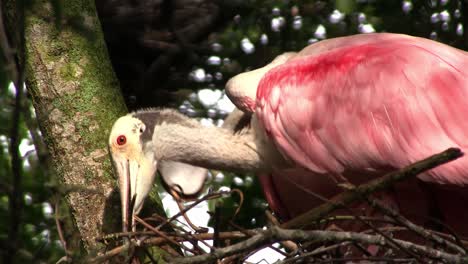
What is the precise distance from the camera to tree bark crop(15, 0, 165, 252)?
4980 millimetres

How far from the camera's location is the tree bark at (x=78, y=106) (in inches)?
196

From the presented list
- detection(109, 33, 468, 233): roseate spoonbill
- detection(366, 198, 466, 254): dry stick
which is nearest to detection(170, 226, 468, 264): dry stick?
detection(366, 198, 466, 254): dry stick

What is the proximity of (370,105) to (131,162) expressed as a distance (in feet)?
4.40

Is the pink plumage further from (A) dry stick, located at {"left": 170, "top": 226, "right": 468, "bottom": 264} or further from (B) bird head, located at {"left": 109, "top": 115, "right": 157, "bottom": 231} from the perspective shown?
(A) dry stick, located at {"left": 170, "top": 226, "right": 468, "bottom": 264}

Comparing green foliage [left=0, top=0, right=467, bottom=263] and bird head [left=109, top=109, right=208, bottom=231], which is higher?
green foliage [left=0, top=0, right=467, bottom=263]

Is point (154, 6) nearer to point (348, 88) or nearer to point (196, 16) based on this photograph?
point (196, 16)

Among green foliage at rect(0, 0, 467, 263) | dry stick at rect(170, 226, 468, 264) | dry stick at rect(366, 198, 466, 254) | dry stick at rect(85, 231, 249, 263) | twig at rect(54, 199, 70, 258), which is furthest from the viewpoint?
green foliage at rect(0, 0, 467, 263)

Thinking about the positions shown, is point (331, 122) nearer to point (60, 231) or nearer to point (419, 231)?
point (419, 231)

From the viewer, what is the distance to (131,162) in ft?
17.5

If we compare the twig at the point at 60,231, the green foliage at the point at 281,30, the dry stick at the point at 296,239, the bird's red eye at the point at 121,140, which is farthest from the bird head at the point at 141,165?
the dry stick at the point at 296,239

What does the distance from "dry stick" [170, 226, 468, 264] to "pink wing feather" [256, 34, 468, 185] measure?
1220 mm

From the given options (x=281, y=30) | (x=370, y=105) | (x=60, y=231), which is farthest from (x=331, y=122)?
(x=60, y=231)

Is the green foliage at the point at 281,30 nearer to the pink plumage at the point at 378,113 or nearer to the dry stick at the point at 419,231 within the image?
the pink plumage at the point at 378,113

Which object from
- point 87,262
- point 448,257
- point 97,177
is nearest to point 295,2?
point 97,177
